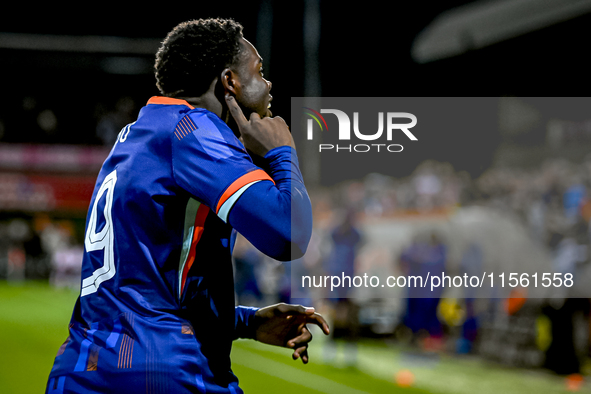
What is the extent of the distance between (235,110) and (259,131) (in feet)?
0.33

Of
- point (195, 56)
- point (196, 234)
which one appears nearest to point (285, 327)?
point (196, 234)

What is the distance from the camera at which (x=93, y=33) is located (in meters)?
28.1

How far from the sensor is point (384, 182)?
13320 mm

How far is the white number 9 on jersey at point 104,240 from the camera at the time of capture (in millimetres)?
1607

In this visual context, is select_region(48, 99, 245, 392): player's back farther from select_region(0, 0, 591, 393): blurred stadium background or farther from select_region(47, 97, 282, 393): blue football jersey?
select_region(0, 0, 591, 393): blurred stadium background

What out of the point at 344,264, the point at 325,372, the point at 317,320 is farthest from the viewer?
the point at 344,264

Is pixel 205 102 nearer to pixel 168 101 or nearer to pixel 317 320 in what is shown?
pixel 168 101

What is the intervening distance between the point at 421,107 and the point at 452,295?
4.23m

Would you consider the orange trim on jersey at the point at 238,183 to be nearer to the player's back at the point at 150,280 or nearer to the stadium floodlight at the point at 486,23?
the player's back at the point at 150,280

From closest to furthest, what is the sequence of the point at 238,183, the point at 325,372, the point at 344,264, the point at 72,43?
1. the point at 238,183
2. the point at 325,372
3. the point at 344,264
4. the point at 72,43

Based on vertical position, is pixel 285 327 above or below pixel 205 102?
below

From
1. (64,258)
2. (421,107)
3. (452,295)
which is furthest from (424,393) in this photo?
(64,258)

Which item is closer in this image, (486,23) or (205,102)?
(205,102)

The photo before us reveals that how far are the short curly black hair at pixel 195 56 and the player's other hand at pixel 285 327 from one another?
0.74 meters
